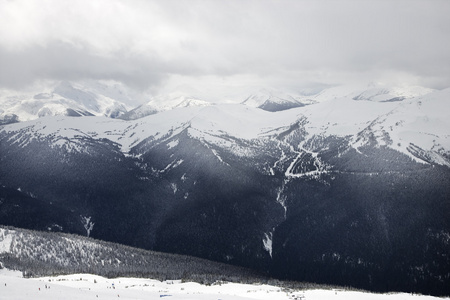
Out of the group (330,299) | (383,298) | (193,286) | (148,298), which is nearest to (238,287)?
(193,286)

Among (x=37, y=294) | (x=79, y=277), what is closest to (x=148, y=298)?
(x=37, y=294)

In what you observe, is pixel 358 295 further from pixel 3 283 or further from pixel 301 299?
pixel 3 283

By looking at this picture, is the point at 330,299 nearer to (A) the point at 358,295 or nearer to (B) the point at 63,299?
(A) the point at 358,295

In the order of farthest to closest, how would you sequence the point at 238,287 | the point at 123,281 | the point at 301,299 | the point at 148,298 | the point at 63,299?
the point at 123,281
the point at 238,287
the point at 301,299
the point at 148,298
the point at 63,299

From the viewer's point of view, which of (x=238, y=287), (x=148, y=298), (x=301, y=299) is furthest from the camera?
(x=238, y=287)

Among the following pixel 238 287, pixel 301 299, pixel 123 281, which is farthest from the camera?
pixel 123 281

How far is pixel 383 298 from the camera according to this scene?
A: 14100 centimetres

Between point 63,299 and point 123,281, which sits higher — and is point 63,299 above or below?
above

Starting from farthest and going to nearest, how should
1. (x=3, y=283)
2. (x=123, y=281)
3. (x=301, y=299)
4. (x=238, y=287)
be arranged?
(x=123, y=281)
(x=238, y=287)
(x=301, y=299)
(x=3, y=283)

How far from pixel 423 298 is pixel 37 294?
124819 mm

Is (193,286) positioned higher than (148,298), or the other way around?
(148,298)

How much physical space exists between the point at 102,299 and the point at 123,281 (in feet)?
384

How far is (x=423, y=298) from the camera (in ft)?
471

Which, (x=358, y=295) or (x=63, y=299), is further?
(x=358, y=295)
